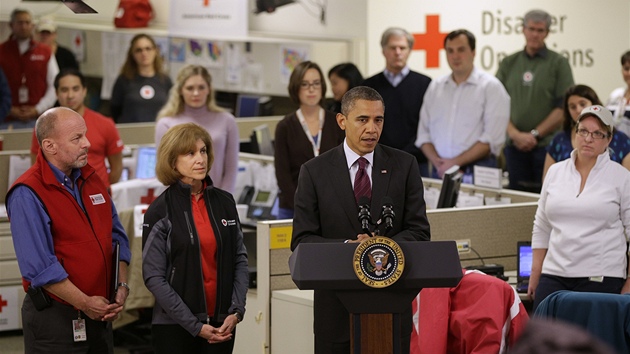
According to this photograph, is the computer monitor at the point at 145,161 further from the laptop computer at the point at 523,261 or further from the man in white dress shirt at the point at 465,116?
the laptop computer at the point at 523,261

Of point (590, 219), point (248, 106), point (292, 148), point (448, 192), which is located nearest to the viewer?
point (590, 219)

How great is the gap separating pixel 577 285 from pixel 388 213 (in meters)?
1.38

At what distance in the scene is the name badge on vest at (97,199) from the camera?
3469 millimetres

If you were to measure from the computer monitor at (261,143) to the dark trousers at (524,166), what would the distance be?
1.63 meters

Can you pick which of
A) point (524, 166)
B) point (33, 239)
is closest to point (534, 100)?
point (524, 166)

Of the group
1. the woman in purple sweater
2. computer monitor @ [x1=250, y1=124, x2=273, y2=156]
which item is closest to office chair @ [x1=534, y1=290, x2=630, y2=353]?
the woman in purple sweater

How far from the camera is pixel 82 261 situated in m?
3.41

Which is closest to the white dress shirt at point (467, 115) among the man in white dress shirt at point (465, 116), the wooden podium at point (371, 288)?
the man in white dress shirt at point (465, 116)

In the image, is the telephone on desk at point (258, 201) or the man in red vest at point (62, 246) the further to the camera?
the telephone on desk at point (258, 201)

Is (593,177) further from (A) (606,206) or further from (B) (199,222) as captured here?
(B) (199,222)

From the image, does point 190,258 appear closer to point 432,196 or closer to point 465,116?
point 432,196

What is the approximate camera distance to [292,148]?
16.9ft

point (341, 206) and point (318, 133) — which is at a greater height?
point (318, 133)

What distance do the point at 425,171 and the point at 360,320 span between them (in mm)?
3538
